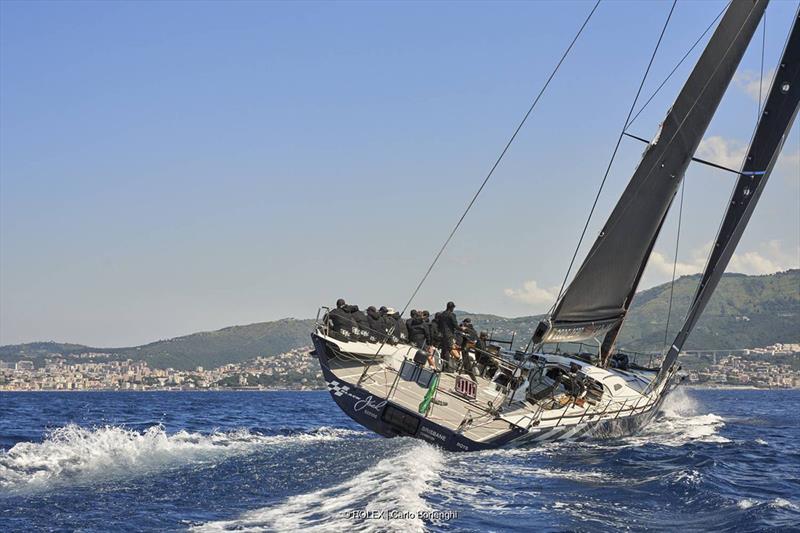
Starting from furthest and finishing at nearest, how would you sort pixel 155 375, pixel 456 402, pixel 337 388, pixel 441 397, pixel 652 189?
1. pixel 155 375
2. pixel 652 189
3. pixel 441 397
4. pixel 456 402
5. pixel 337 388

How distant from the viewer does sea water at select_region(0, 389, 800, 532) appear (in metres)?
13.1

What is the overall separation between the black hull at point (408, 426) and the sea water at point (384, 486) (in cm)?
27

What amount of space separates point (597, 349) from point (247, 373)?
91.2m

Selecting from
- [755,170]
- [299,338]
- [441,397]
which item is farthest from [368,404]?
[299,338]

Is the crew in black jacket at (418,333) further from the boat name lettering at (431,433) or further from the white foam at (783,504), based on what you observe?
the white foam at (783,504)

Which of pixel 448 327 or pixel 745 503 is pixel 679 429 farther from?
pixel 745 503

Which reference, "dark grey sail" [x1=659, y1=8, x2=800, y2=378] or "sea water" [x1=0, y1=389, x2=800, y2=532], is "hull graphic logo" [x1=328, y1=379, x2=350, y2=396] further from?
"dark grey sail" [x1=659, y1=8, x2=800, y2=378]

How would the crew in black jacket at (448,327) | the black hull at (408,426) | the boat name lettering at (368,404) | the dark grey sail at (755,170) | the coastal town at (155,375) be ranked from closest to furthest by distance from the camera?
the black hull at (408,426), the boat name lettering at (368,404), the crew in black jacket at (448,327), the dark grey sail at (755,170), the coastal town at (155,375)

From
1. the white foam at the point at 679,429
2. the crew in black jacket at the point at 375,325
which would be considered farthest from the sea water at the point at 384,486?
the crew in black jacket at the point at 375,325

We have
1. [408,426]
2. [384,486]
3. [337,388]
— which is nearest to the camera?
[384,486]

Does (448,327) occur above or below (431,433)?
above

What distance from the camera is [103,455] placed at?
62.2 feet

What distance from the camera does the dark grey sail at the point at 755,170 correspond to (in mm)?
26922

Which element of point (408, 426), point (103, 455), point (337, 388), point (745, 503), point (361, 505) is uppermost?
point (337, 388)
